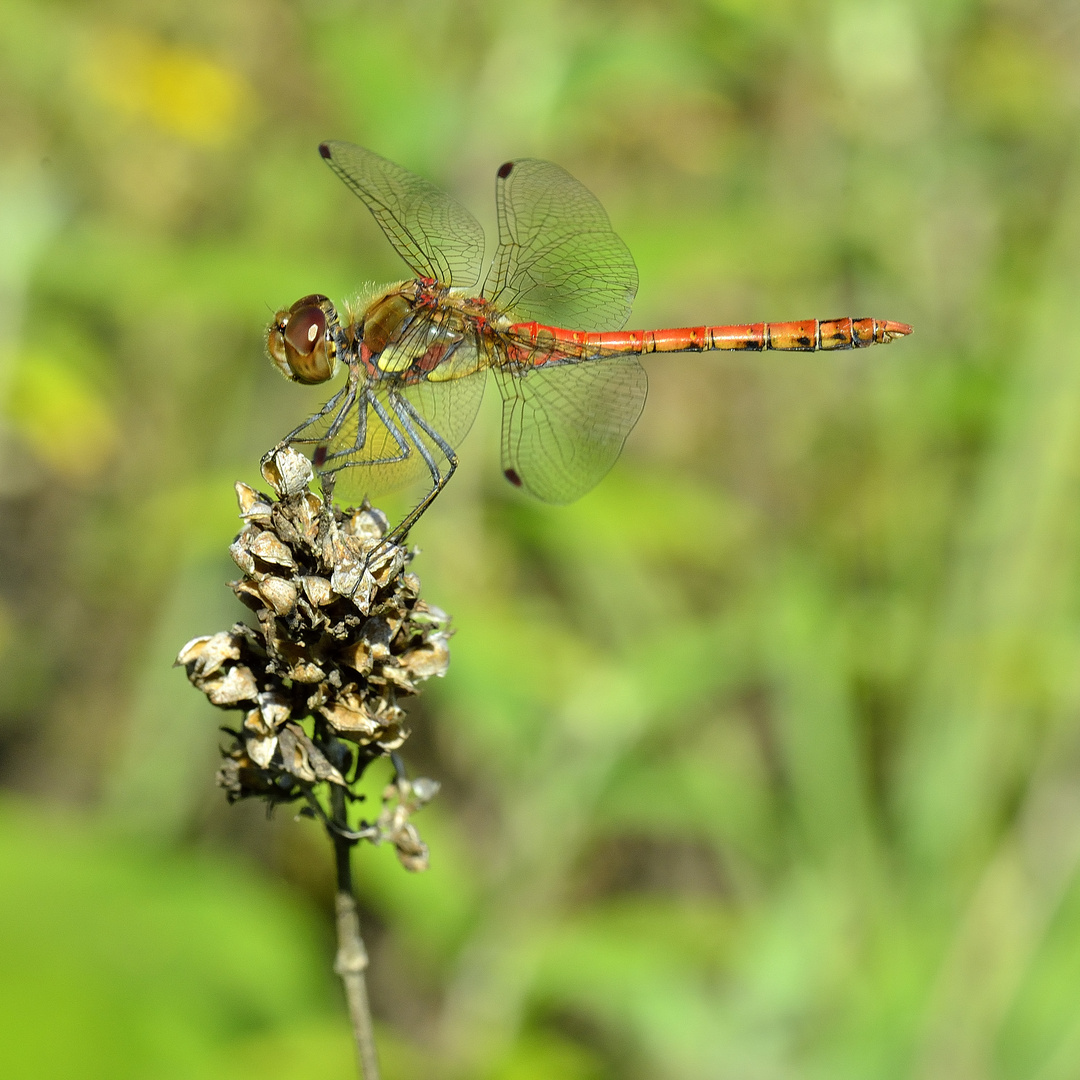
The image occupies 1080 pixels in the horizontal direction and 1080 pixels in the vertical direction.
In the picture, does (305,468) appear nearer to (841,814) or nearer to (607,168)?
(841,814)

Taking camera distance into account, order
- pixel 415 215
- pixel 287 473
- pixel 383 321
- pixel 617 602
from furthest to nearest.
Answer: pixel 617 602 → pixel 415 215 → pixel 383 321 → pixel 287 473

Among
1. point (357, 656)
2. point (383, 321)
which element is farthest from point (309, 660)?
point (383, 321)

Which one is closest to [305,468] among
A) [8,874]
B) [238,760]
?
[238,760]

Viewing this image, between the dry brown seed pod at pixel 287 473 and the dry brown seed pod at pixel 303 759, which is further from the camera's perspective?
the dry brown seed pod at pixel 287 473

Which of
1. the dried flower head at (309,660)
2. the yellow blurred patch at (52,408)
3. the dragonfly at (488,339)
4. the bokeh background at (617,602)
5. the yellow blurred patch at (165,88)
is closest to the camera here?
the dried flower head at (309,660)

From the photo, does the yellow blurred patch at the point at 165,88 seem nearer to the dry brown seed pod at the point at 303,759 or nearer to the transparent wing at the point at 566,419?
the transparent wing at the point at 566,419

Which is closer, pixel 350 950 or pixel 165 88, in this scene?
pixel 350 950

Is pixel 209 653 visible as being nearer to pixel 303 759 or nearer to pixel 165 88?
pixel 303 759

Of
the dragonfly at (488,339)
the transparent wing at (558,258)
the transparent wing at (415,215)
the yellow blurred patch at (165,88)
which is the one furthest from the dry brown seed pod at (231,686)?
the yellow blurred patch at (165,88)
